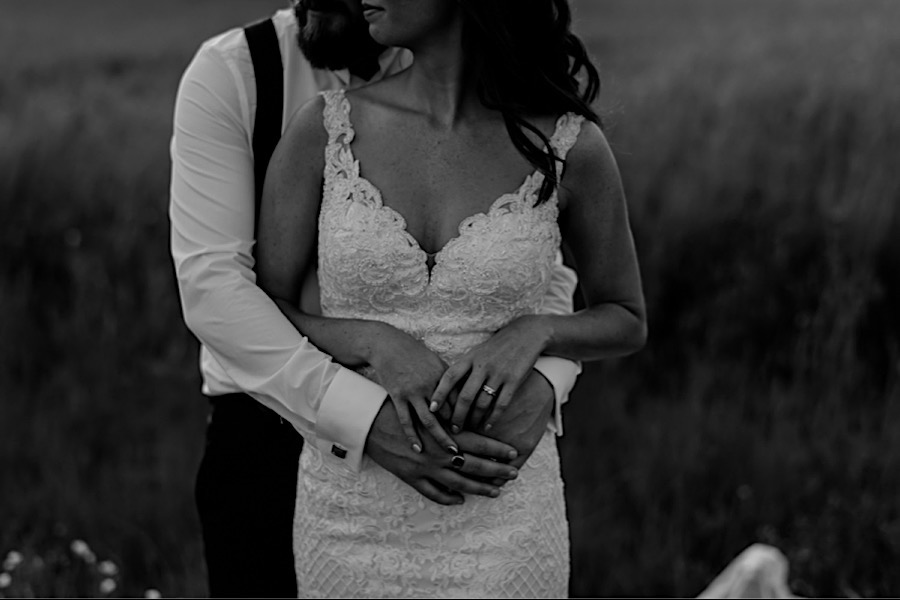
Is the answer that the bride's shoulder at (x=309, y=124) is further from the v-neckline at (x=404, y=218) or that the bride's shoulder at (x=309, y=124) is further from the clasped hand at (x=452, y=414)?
the clasped hand at (x=452, y=414)

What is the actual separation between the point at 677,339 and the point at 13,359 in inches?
122

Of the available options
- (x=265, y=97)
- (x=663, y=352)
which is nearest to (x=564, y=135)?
(x=265, y=97)

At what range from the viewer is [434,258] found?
271cm

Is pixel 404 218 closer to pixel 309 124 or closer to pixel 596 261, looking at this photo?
pixel 309 124

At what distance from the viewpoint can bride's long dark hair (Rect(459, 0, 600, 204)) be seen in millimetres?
2734

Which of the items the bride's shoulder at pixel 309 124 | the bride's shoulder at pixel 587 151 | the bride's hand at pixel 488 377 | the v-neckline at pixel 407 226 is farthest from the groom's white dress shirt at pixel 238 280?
the bride's shoulder at pixel 587 151

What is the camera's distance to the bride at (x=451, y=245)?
2.69 m

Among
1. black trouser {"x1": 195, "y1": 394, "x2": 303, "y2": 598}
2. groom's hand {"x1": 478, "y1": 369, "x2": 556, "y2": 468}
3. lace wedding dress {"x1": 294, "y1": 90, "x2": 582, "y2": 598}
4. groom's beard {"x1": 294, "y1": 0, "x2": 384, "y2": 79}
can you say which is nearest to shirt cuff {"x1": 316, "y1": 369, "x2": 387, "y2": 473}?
lace wedding dress {"x1": 294, "y1": 90, "x2": 582, "y2": 598}

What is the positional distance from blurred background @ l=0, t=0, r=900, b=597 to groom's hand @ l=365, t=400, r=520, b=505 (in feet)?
4.85

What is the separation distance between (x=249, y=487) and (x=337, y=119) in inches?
45.1

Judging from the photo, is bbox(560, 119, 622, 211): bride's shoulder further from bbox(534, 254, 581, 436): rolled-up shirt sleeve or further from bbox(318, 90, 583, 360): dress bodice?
bbox(534, 254, 581, 436): rolled-up shirt sleeve

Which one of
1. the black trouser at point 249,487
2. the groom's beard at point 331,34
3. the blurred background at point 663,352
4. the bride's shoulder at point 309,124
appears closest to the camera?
the bride's shoulder at point 309,124

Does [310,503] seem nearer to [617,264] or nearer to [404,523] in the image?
[404,523]

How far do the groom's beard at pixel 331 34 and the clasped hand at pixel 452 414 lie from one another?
738 millimetres
